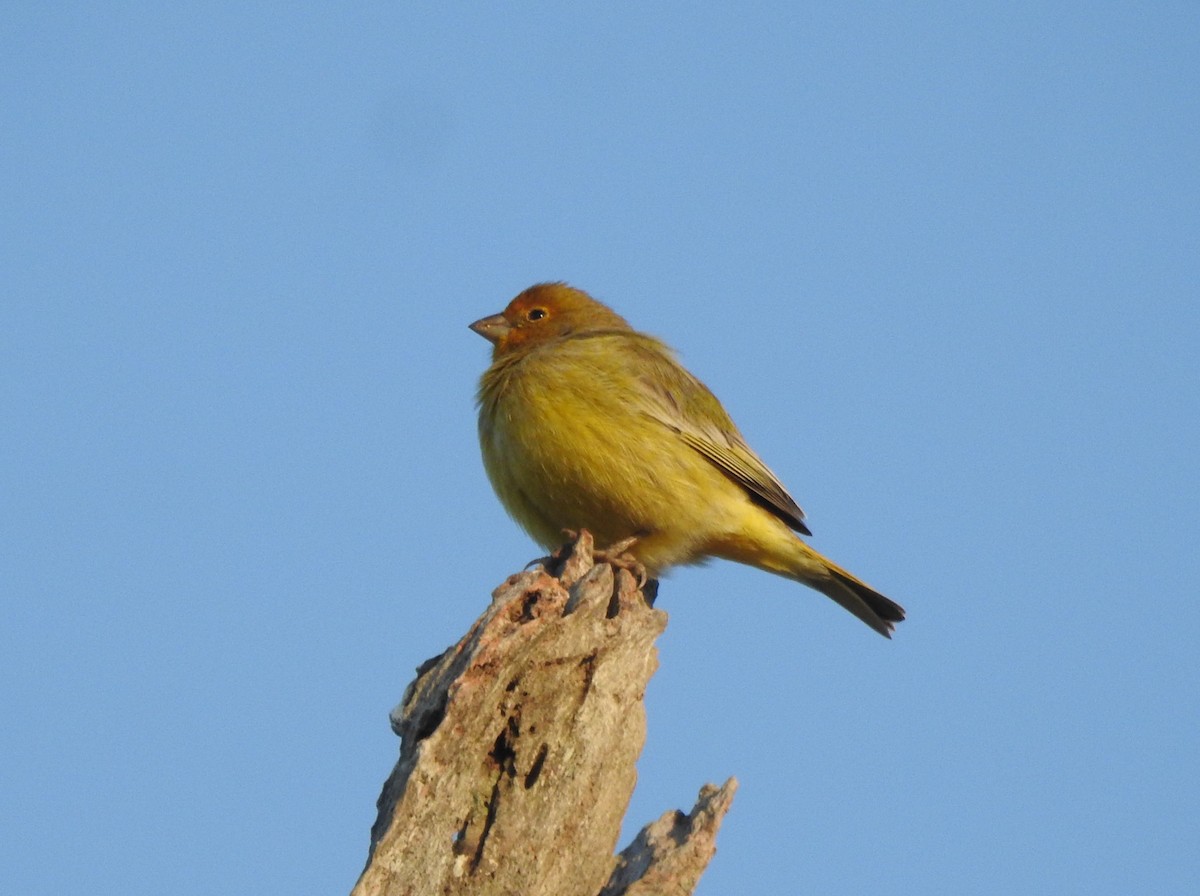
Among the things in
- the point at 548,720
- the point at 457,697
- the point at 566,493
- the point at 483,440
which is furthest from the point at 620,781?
the point at 483,440

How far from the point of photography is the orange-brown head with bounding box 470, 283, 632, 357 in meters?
9.52

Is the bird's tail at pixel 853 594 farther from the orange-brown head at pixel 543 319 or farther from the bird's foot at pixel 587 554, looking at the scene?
the orange-brown head at pixel 543 319

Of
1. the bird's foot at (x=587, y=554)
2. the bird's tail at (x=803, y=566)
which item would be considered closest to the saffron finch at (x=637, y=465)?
the bird's tail at (x=803, y=566)

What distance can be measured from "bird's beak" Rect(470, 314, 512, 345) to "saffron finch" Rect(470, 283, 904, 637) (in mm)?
328

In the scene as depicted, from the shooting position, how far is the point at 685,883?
493 centimetres

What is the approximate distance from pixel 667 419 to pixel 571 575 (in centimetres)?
219

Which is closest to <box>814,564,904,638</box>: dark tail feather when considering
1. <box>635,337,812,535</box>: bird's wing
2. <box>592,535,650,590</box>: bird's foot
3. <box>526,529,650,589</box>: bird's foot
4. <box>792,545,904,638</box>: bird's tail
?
<box>792,545,904,638</box>: bird's tail

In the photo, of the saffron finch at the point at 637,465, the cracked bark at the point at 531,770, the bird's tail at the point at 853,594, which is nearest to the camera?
the cracked bark at the point at 531,770

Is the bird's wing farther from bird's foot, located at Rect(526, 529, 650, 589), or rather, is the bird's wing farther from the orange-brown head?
bird's foot, located at Rect(526, 529, 650, 589)

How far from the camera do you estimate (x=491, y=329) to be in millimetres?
9531

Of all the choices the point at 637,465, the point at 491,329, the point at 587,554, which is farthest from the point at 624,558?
the point at 491,329

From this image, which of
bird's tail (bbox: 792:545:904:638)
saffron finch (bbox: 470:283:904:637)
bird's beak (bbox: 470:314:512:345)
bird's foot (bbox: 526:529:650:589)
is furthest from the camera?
bird's beak (bbox: 470:314:512:345)

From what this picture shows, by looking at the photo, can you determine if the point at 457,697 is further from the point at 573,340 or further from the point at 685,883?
the point at 573,340

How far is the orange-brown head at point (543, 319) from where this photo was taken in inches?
375
